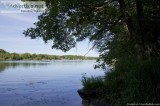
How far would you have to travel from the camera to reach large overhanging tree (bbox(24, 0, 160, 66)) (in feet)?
44.2

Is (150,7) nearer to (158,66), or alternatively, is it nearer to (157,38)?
(157,38)

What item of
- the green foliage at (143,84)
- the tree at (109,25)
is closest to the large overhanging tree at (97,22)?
the tree at (109,25)

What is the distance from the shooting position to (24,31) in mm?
14445

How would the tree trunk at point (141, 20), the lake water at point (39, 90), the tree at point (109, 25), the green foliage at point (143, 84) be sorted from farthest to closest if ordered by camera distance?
the lake water at point (39, 90) < the tree trunk at point (141, 20) < the tree at point (109, 25) < the green foliage at point (143, 84)

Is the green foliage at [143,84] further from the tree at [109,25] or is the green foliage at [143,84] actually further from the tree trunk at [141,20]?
the tree trunk at [141,20]

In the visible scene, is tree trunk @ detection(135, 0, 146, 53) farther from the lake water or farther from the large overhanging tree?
the lake water

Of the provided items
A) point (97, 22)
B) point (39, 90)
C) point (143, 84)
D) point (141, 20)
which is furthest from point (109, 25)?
point (39, 90)

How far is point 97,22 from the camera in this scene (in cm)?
1513

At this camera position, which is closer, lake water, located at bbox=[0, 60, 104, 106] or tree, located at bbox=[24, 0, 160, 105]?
tree, located at bbox=[24, 0, 160, 105]

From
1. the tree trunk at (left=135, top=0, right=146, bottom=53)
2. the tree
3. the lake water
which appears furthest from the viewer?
the lake water

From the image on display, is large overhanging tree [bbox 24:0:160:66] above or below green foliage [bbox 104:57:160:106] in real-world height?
above

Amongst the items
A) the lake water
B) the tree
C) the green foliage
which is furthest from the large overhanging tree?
the lake water

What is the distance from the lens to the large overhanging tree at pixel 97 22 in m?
13.5

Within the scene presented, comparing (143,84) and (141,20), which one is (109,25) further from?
(143,84)
